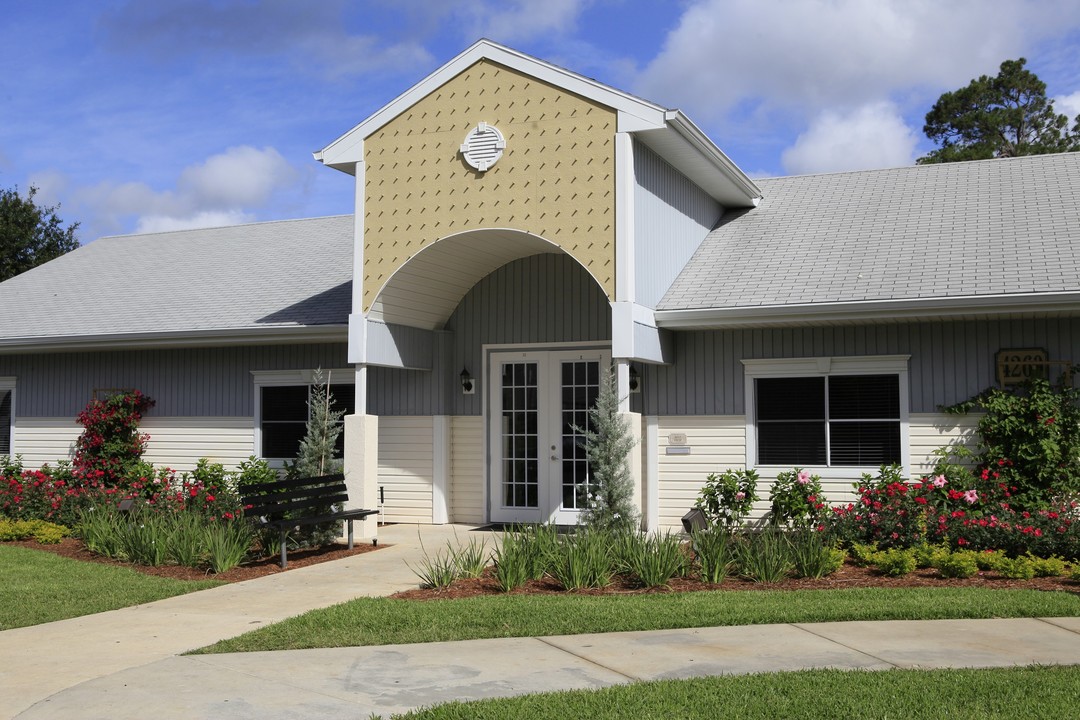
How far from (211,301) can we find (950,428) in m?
12.4

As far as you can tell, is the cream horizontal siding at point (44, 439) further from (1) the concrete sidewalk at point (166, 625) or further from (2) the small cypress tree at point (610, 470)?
(2) the small cypress tree at point (610, 470)

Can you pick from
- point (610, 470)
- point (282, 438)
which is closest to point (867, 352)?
point (610, 470)

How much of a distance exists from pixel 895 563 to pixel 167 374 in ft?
42.3

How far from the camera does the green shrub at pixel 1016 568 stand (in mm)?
10258

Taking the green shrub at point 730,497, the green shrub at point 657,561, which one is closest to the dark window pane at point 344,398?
the green shrub at point 730,497

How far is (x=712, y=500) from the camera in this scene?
13578mm

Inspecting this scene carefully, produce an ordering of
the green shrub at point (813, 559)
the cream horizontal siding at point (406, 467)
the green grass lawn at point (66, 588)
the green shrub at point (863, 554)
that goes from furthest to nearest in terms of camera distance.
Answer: the cream horizontal siding at point (406, 467), the green shrub at point (863, 554), the green shrub at point (813, 559), the green grass lawn at point (66, 588)

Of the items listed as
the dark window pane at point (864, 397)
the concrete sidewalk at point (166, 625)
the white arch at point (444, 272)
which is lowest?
the concrete sidewalk at point (166, 625)

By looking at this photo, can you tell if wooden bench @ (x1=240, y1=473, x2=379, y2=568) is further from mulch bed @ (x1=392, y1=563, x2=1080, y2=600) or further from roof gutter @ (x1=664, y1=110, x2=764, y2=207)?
roof gutter @ (x1=664, y1=110, x2=764, y2=207)

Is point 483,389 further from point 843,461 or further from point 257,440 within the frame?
point 843,461

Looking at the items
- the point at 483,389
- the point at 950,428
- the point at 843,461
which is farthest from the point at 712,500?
the point at 483,389

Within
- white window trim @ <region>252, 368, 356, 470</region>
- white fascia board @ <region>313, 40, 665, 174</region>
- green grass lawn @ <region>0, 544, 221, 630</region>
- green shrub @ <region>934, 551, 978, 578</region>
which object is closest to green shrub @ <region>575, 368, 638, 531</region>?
white fascia board @ <region>313, 40, 665, 174</region>

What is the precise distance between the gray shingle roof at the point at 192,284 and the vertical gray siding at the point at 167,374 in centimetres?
63

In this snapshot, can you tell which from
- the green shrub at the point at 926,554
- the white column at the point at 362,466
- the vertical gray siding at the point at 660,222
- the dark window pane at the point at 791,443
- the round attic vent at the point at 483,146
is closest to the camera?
the green shrub at the point at 926,554
